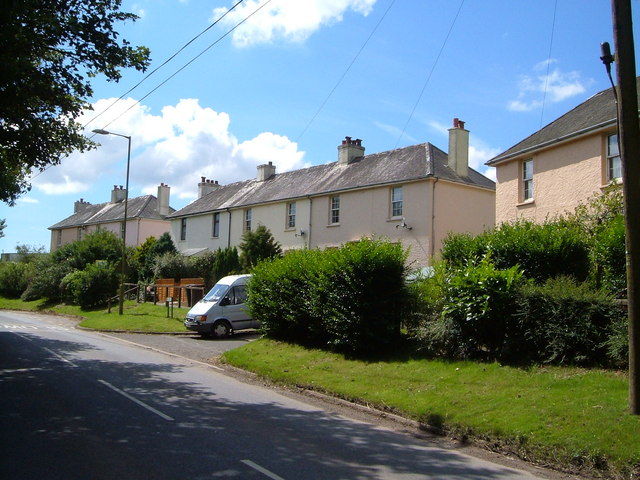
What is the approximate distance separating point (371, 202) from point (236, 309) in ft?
31.4

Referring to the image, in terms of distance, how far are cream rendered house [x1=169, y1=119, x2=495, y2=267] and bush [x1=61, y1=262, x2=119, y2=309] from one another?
19.1 ft

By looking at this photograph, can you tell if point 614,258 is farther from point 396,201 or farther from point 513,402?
point 396,201

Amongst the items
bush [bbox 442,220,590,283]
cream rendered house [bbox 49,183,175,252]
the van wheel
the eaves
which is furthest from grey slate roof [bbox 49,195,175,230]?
bush [bbox 442,220,590,283]

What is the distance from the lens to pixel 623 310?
991cm

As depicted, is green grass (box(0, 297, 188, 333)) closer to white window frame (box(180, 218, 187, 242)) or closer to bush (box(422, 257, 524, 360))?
white window frame (box(180, 218, 187, 242))

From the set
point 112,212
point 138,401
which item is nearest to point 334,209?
point 138,401

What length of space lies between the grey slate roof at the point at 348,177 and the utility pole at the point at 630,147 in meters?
17.6

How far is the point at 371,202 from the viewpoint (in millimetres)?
29203

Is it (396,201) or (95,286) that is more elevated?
(396,201)

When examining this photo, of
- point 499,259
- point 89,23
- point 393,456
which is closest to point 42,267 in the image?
point 89,23

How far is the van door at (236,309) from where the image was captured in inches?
907

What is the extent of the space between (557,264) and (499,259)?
130cm

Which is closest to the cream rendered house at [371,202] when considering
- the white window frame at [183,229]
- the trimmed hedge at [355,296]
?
the white window frame at [183,229]

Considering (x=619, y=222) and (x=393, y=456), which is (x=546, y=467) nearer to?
(x=393, y=456)
